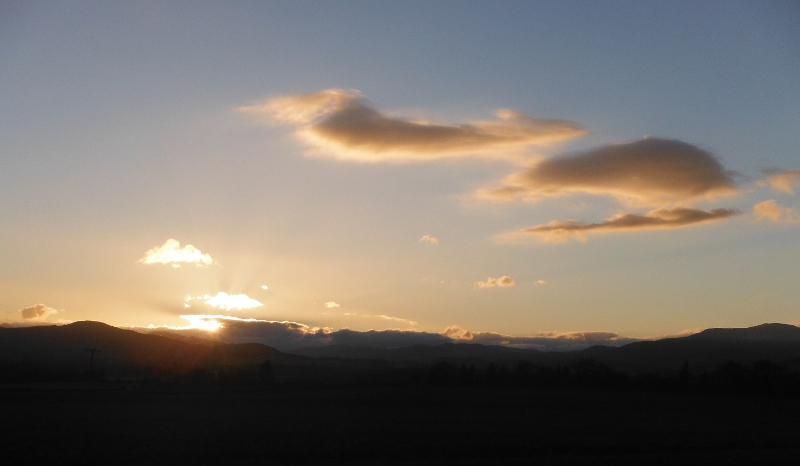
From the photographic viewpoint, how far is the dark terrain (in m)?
31.8

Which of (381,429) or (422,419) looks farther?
(422,419)

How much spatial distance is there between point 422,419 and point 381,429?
356 inches

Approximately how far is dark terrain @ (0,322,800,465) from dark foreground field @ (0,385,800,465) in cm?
11

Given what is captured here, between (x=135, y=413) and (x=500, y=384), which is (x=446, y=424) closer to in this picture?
(x=135, y=413)

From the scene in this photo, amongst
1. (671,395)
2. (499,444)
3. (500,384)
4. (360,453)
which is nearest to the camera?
(360,453)

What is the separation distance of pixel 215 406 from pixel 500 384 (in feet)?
159

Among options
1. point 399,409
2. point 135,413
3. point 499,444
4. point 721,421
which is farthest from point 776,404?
point 135,413

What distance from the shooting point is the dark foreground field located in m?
31.2

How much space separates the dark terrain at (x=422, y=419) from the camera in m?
31.8

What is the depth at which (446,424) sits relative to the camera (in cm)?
4656

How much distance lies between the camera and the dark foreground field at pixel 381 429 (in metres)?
31.2

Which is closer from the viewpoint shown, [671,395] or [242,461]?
[242,461]

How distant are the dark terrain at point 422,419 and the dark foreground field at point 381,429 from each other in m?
0.11

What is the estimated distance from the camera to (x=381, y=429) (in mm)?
42219
